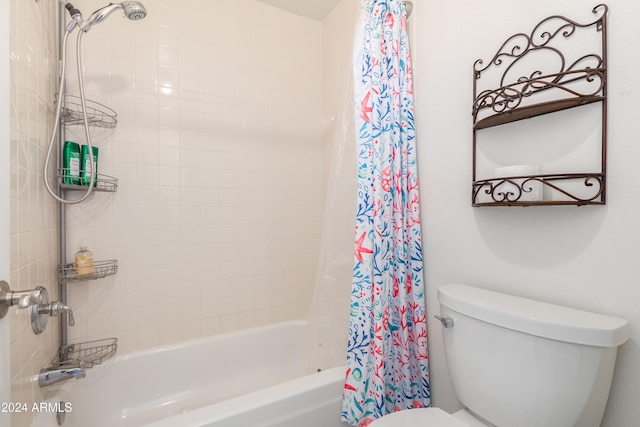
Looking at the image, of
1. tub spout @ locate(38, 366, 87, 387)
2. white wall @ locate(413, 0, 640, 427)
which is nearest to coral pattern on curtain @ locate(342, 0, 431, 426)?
white wall @ locate(413, 0, 640, 427)

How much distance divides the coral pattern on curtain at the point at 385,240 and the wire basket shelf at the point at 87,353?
3.93 ft

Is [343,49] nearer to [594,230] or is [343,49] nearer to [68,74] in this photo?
[68,74]

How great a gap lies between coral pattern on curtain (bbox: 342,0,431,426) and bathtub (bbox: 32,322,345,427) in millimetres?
166

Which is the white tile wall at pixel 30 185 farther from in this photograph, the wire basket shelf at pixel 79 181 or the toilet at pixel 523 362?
the toilet at pixel 523 362

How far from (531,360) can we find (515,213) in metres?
0.46

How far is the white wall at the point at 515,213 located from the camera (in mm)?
749

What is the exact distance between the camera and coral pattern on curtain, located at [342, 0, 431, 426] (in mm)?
1125

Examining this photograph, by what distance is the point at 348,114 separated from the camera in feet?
4.27

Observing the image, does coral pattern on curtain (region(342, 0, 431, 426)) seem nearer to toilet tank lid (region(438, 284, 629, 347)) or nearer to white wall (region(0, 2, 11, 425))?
toilet tank lid (region(438, 284, 629, 347))

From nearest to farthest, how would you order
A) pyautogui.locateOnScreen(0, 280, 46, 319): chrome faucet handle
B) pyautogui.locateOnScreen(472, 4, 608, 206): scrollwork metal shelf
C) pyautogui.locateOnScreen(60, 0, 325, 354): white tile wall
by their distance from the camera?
pyautogui.locateOnScreen(0, 280, 46, 319): chrome faucet handle, pyautogui.locateOnScreen(472, 4, 608, 206): scrollwork metal shelf, pyautogui.locateOnScreen(60, 0, 325, 354): white tile wall

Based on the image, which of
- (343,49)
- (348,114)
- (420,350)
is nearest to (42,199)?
(348,114)

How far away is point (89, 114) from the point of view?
142 centimetres

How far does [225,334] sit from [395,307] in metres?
1.08

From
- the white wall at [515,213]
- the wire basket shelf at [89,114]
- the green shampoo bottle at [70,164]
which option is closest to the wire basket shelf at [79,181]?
the green shampoo bottle at [70,164]
